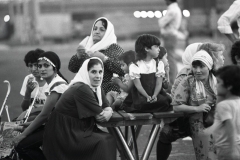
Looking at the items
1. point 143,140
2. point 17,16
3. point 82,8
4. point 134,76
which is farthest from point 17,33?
point 134,76

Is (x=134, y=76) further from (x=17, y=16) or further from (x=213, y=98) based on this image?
(x=17, y=16)

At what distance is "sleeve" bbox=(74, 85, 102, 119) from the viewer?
4.58 meters

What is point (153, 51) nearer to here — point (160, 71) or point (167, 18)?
point (160, 71)

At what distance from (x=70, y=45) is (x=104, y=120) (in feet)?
77.3

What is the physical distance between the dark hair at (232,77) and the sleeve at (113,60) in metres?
2.08

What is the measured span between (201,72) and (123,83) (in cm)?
108

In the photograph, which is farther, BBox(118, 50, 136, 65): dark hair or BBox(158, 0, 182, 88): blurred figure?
BBox(158, 0, 182, 88): blurred figure

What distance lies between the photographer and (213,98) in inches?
187

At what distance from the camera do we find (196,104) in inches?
187

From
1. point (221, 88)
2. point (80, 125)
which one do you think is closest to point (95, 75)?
point (80, 125)

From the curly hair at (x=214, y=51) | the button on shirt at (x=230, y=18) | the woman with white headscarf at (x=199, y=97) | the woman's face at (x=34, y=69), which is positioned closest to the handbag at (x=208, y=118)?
the woman with white headscarf at (x=199, y=97)

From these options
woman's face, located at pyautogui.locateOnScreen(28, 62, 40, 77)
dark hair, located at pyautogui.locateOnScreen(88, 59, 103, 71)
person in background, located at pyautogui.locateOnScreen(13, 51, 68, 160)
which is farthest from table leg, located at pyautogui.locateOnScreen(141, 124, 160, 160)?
woman's face, located at pyautogui.locateOnScreen(28, 62, 40, 77)

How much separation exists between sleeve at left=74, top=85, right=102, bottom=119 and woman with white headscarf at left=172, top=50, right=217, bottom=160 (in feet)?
2.39

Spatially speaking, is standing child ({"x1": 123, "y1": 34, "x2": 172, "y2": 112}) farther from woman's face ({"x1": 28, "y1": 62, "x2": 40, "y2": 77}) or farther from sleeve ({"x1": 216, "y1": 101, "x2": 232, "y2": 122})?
sleeve ({"x1": 216, "y1": 101, "x2": 232, "y2": 122})
